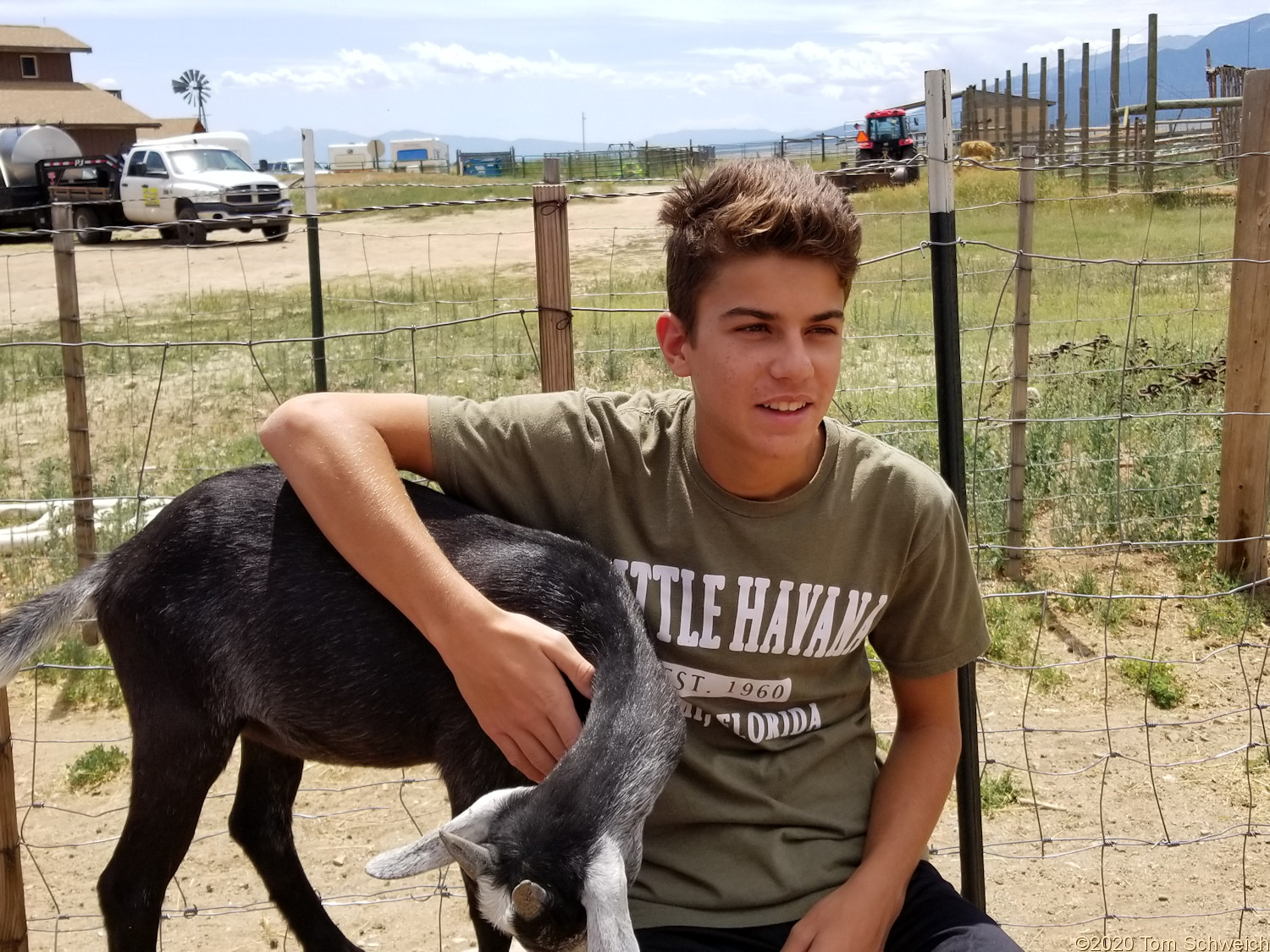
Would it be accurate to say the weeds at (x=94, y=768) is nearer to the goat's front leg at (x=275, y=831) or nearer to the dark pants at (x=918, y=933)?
the goat's front leg at (x=275, y=831)

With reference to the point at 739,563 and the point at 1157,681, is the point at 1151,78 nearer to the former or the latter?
the point at 1157,681

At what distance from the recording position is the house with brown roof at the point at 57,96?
4409 cm

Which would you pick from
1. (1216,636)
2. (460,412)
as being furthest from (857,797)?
(1216,636)

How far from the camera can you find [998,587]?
6246 millimetres

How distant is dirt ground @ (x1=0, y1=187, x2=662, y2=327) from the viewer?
17844 millimetres

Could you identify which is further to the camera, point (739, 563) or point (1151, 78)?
point (1151, 78)

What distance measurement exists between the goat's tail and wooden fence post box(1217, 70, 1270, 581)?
4891 millimetres

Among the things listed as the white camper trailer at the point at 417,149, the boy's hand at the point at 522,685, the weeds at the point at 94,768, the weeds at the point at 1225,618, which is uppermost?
the white camper trailer at the point at 417,149

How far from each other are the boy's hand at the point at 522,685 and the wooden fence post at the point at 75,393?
389 cm

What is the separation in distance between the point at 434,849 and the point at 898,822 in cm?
92

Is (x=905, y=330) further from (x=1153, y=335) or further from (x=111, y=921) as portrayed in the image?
(x=111, y=921)

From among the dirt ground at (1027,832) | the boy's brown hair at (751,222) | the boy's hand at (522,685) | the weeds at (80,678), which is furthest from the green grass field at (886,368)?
the boy's hand at (522,685)

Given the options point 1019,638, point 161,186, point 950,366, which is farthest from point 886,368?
point 161,186

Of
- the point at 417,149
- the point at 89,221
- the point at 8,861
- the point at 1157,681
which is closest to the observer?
the point at 8,861
